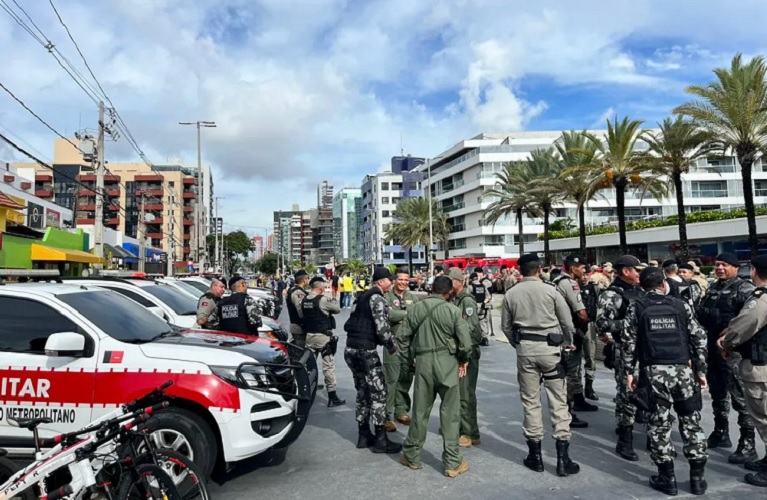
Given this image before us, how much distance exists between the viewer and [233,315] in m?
6.80

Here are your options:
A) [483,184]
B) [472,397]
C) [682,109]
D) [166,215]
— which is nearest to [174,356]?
[472,397]

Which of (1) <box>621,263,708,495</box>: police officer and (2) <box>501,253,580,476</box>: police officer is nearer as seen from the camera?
(1) <box>621,263,708,495</box>: police officer

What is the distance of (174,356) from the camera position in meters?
4.40

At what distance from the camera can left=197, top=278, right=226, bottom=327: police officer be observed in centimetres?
716

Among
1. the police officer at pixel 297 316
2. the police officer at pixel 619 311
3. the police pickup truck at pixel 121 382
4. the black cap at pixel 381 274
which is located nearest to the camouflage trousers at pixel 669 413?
the police officer at pixel 619 311

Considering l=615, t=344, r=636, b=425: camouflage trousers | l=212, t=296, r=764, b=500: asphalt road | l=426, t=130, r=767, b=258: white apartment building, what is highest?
l=426, t=130, r=767, b=258: white apartment building

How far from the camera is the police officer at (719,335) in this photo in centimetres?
550

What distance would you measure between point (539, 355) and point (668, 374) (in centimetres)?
110

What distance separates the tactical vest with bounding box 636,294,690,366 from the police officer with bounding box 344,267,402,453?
2.57m

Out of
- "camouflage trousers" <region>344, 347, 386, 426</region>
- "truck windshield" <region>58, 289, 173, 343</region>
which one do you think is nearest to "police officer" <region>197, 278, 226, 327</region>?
"truck windshield" <region>58, 289, 173, 343</region>

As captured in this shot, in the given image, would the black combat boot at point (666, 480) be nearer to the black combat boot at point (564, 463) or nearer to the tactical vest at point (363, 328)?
the black combat boot at point (564, 463)

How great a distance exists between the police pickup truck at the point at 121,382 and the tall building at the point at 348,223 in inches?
4984

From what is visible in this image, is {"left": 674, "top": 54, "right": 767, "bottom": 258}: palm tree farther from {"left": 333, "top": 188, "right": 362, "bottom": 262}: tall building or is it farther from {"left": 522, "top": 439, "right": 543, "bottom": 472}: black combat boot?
{"left": 333, "top": 188, "right": 362, "bottom": 262}: tall building

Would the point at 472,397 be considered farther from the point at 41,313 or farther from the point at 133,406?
the point at 41,313
